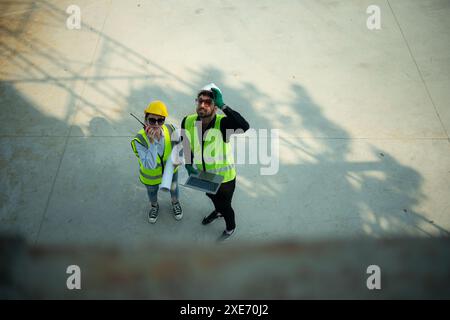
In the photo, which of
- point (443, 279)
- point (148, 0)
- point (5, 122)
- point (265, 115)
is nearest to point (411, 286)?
point (443, 279)

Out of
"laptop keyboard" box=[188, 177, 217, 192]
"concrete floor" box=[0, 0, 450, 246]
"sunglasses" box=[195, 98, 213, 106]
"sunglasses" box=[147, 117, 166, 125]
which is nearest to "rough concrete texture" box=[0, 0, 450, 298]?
"concrete floor" box=[0, 0, 450, 246]

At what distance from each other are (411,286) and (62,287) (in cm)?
369

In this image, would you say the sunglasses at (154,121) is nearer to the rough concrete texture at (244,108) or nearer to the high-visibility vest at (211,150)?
the high-visibility vest at (211,150)

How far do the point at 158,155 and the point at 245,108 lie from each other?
2.42 metres

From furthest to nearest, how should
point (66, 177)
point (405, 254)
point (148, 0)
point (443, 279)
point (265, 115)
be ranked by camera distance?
point (148, 0) < point (265, 115) < point (66, 177) < point (405, 254) < point (443, 279)

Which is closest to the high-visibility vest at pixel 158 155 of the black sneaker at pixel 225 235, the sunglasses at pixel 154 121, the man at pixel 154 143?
the man at pixel 154 143

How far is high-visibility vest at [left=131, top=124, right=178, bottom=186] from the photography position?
3.47 meters

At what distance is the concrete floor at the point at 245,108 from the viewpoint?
433cm

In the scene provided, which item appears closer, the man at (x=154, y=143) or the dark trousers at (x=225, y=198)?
the man at (x=154, y=143)

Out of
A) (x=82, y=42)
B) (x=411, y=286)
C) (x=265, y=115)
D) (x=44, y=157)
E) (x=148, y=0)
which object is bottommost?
(x=411, y=286)

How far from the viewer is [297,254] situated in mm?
3990

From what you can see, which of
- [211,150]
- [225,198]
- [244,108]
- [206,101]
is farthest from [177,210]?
[244,108]

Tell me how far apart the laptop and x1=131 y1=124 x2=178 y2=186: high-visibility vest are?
388 millimetres

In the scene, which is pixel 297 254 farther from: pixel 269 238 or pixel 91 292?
pixel 91 292
